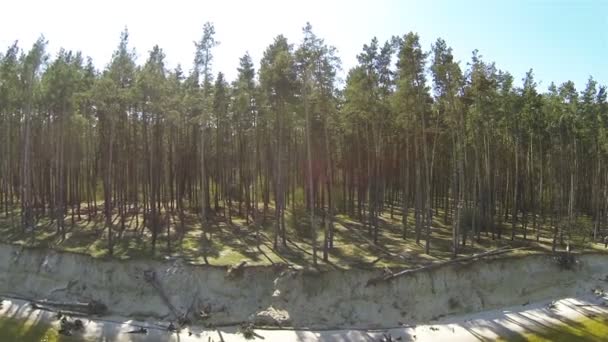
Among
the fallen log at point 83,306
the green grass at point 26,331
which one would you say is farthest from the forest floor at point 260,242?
the green grass at point 26,331

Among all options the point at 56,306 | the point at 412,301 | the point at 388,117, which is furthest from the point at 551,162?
the point at 56,306

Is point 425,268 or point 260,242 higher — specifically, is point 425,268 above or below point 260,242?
below

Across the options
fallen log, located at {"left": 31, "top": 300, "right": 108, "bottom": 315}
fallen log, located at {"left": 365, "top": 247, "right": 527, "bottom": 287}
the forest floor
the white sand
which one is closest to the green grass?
the white sand

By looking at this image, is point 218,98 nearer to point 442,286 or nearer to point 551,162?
point 442,286

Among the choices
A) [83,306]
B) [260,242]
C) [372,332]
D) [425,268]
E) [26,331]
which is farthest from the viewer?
[260,242]

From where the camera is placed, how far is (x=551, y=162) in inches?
1626

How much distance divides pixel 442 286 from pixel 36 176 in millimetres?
35368

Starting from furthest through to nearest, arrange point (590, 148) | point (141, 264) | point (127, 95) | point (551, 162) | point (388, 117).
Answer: point (590, 148), point (551, 162), point (388, 117), point (127, 95), point (141, 264)

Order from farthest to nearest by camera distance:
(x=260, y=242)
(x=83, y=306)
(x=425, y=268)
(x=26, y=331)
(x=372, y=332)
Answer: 1. (x=260, y=242)
2. (x=425, y=268)
3. (x=83, y=306)
4. (x=372, y=332)
5. (x=26, y=331)

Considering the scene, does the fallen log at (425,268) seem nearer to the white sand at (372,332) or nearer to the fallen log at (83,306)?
the white sand at (372,332)

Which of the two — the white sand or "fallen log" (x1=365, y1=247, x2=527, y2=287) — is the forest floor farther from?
the white sand

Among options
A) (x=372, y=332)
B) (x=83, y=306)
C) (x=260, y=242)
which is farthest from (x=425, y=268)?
(x=83, y=306)

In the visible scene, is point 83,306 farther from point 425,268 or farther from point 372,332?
point 425,268

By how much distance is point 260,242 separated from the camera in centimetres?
3148
